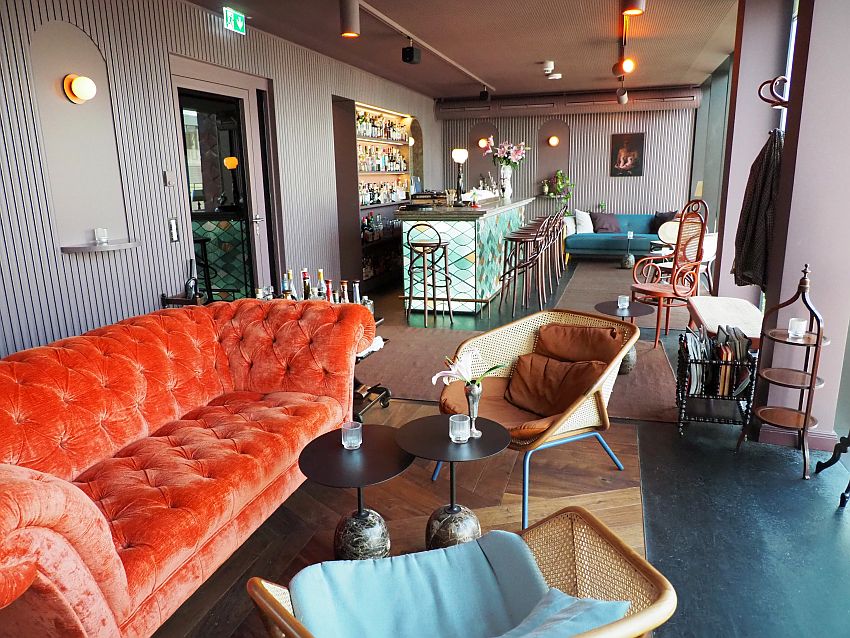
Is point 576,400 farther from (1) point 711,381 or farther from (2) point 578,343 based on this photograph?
(1) point 711,381

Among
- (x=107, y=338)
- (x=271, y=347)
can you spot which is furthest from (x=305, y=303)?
(x=107, y=338)

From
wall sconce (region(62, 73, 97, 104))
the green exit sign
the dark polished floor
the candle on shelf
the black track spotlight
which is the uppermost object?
the green exit sign

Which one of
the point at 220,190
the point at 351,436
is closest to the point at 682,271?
the point at 351,436

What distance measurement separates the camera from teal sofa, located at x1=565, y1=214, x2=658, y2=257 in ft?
35.3

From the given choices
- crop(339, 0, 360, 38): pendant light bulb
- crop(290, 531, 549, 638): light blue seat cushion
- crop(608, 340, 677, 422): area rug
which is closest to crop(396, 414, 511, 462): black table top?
crop(290, 531, 549, 638): light blue seat cushion

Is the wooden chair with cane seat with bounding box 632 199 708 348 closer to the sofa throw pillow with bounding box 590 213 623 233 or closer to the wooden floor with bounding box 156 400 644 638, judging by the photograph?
the wooden floor with bounding box 156 400 644 638

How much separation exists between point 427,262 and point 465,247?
53 cm

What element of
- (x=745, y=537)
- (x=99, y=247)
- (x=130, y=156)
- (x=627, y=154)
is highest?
(x=627, y=154)

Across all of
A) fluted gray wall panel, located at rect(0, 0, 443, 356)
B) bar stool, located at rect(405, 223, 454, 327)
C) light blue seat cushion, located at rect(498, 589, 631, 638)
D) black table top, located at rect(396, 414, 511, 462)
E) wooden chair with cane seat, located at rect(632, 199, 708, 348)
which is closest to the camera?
light blue seat cushion, located at rect(498, 589, 631, 638)

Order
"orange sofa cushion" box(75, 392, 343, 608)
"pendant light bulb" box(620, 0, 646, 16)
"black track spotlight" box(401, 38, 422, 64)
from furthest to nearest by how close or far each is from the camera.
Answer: "black track spotlight" box(401, 38, 422, 64), "pendant light bulb" box(620, 0, 646, 16), "orange sofa cushion" box(75, 392, 343, 608)

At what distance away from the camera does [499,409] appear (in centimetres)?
308

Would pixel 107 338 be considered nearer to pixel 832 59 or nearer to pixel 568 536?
pixel 568 536

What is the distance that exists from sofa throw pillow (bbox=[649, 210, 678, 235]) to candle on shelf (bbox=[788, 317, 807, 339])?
27.5 feet

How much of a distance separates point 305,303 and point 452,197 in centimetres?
488
